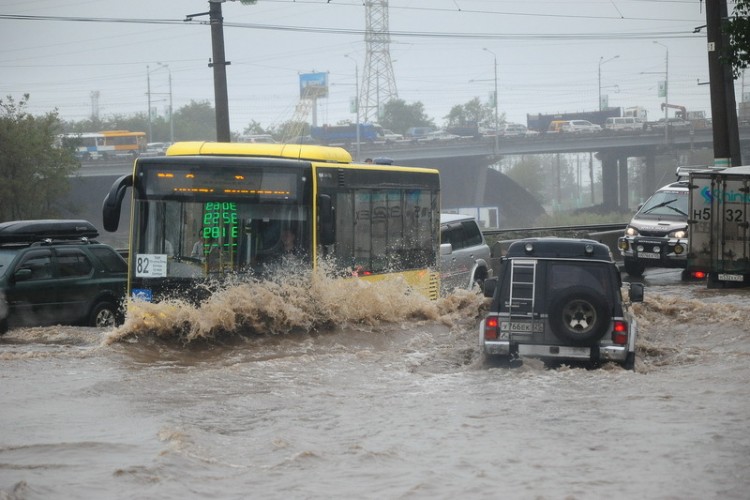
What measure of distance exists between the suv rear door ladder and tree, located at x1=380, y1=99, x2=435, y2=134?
437ft

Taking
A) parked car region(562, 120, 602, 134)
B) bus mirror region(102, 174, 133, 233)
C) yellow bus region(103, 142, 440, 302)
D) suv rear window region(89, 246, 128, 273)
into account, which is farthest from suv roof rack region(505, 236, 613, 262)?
parked car region(562, 120, 602, 134)

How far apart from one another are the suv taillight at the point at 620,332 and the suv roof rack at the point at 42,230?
10.7 metres

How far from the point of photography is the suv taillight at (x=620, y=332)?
1296 cm

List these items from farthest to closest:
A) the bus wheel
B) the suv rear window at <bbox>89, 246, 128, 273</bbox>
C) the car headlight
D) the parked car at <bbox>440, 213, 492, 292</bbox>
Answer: the car headlight < the parked car at <bbox>440, 213, 492, 292</bbox> < the suv rear window at <bbox>89, 246, 128, 273</bbox> < the bus wheel

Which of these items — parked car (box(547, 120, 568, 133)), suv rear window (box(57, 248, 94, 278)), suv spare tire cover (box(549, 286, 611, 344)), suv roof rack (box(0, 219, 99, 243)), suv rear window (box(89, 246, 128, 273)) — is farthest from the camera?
parked car (box(547, 120, 568, 133))

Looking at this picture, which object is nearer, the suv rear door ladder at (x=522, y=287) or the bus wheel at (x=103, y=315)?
the suv rear door ladder at (x=522, y=287)

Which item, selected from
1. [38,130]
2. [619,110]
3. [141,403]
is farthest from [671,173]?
[141,403]

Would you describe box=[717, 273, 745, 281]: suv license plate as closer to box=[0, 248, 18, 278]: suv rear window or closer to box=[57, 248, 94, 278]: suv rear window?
box=[57, 248, 94, 278]: suv rear window

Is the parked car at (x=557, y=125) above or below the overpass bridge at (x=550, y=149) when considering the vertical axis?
above

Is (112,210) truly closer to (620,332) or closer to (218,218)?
(218,218)

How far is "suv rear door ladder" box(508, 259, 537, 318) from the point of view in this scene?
13102 mm

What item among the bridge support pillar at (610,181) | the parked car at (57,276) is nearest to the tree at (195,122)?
the bridge support pillar at (610,181)

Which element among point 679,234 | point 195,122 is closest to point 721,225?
point 679,234

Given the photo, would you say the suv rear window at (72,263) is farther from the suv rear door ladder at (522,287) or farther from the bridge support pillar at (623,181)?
the bridge support pillar at (623,181)
